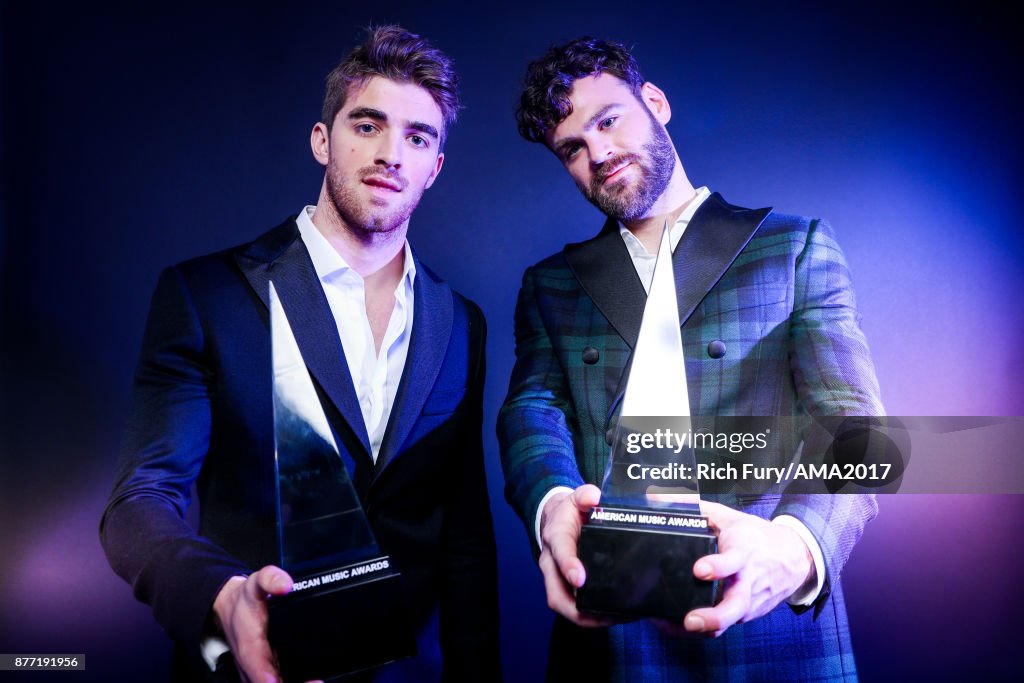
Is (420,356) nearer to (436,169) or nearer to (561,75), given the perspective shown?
(436,169)

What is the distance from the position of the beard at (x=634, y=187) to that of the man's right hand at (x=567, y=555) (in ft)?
2.10

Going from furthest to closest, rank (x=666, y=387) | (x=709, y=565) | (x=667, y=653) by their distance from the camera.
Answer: (x=667, y=653), (x=666, y=387), (x=709, y=565)

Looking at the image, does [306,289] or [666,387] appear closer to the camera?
[666,387]

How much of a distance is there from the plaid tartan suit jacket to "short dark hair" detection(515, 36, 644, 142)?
31cm

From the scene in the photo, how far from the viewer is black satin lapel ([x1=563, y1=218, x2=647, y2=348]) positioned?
1.39m

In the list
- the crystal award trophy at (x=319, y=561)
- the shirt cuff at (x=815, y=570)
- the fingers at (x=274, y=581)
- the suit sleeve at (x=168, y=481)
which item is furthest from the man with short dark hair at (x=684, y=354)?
the suit sleeve at (x=168, y=481)

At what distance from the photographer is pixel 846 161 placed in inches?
64.4

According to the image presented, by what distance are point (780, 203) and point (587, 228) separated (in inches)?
17.3

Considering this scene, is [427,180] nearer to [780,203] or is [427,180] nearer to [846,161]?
[780,203]

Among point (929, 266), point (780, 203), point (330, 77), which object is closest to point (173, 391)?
point (330, 77)

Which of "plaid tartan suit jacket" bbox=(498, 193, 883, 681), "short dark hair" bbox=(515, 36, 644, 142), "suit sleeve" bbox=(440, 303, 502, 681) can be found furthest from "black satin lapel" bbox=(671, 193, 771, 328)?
"suit sleeve" bbox=(440, 303, 502, 681)

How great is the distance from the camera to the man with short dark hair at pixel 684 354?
1126 millimetres

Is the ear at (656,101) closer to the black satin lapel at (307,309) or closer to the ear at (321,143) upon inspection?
A: the ear at (321,143)

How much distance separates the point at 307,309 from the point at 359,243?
18cm
